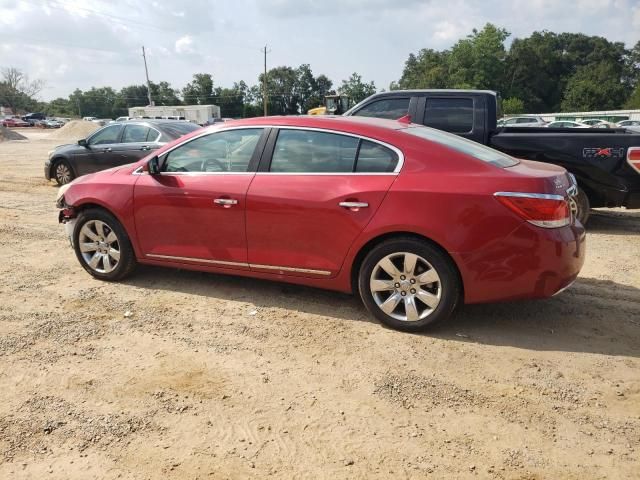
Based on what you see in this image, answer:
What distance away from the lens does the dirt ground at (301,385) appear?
2.57m

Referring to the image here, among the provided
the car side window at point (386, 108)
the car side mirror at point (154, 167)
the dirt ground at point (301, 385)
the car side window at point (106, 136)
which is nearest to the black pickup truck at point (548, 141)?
the car side window at point (386, 108)

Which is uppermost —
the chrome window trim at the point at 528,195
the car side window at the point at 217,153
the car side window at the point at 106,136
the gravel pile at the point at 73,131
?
the car side window at the point at 217,153

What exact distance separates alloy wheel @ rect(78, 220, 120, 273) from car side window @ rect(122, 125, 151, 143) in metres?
5.45

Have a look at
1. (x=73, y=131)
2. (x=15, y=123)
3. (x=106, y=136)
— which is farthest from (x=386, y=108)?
(x=15, y=123)

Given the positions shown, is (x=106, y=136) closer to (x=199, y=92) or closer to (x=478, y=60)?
(x=478, y=60)

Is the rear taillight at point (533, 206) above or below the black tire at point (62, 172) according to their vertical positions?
above

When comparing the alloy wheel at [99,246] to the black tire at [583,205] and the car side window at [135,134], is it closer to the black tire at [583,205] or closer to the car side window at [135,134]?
the car side window at [135,134]

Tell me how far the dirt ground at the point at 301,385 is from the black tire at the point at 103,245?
22cm

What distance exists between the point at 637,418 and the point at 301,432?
188 centimetres

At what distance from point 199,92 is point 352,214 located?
366 ft

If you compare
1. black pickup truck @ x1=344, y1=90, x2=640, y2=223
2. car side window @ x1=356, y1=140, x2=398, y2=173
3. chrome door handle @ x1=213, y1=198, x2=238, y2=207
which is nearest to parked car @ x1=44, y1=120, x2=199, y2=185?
black pickup truck @ x1=344, y1=90, x2=640, y2=223

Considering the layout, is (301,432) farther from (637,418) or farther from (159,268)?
(159,268)

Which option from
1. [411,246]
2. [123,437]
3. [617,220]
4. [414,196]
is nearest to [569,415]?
[411,246]

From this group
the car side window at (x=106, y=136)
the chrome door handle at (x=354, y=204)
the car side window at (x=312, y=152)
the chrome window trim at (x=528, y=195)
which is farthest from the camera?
the car side window at (x=106, y=136)
